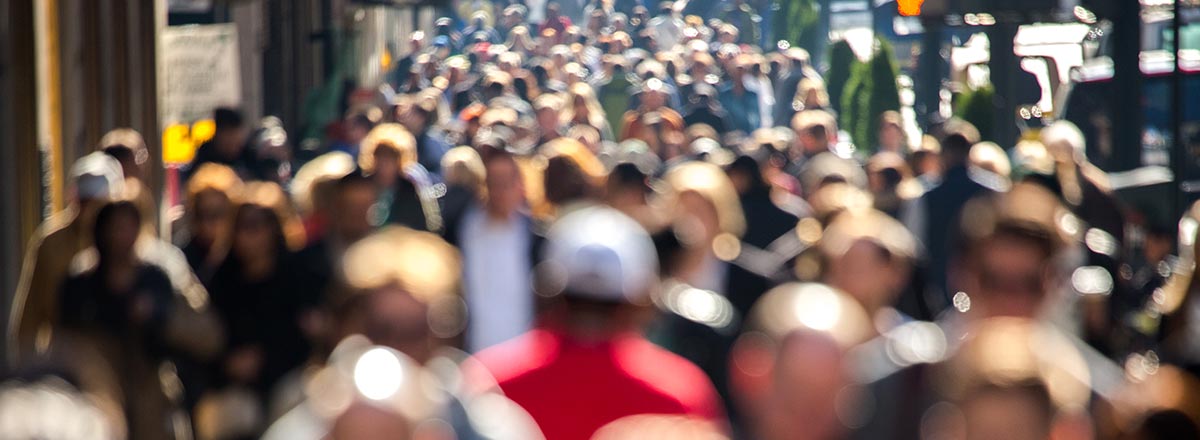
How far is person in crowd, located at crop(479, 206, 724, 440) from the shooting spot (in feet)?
16.7

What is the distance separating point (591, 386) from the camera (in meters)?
5.10

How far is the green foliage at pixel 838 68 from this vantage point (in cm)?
2517

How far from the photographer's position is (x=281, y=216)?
319 inches

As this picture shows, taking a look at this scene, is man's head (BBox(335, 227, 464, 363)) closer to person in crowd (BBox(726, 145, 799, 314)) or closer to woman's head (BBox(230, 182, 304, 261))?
woman's head (BBox(230, 182, 304, 261))

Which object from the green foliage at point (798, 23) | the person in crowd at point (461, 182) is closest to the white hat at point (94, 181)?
the person in crowd at point (461, 182)

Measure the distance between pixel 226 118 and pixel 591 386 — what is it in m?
7.36

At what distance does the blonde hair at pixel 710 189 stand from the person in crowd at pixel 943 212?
1574 millimetres

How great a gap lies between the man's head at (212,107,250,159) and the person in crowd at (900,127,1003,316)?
3.75m

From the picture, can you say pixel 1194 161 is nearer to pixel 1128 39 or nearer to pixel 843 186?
pixel 1128 39

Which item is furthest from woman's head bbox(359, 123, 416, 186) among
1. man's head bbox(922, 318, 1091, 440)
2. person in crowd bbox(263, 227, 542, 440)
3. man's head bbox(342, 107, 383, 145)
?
man's head bbox(922, 318, 1091, 440)

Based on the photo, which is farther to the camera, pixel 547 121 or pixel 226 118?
pixel 547 121

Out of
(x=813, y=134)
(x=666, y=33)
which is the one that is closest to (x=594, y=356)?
(x=813, y=134)

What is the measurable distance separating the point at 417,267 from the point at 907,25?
105ft

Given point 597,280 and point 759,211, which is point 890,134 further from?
Answer: point 597,280
